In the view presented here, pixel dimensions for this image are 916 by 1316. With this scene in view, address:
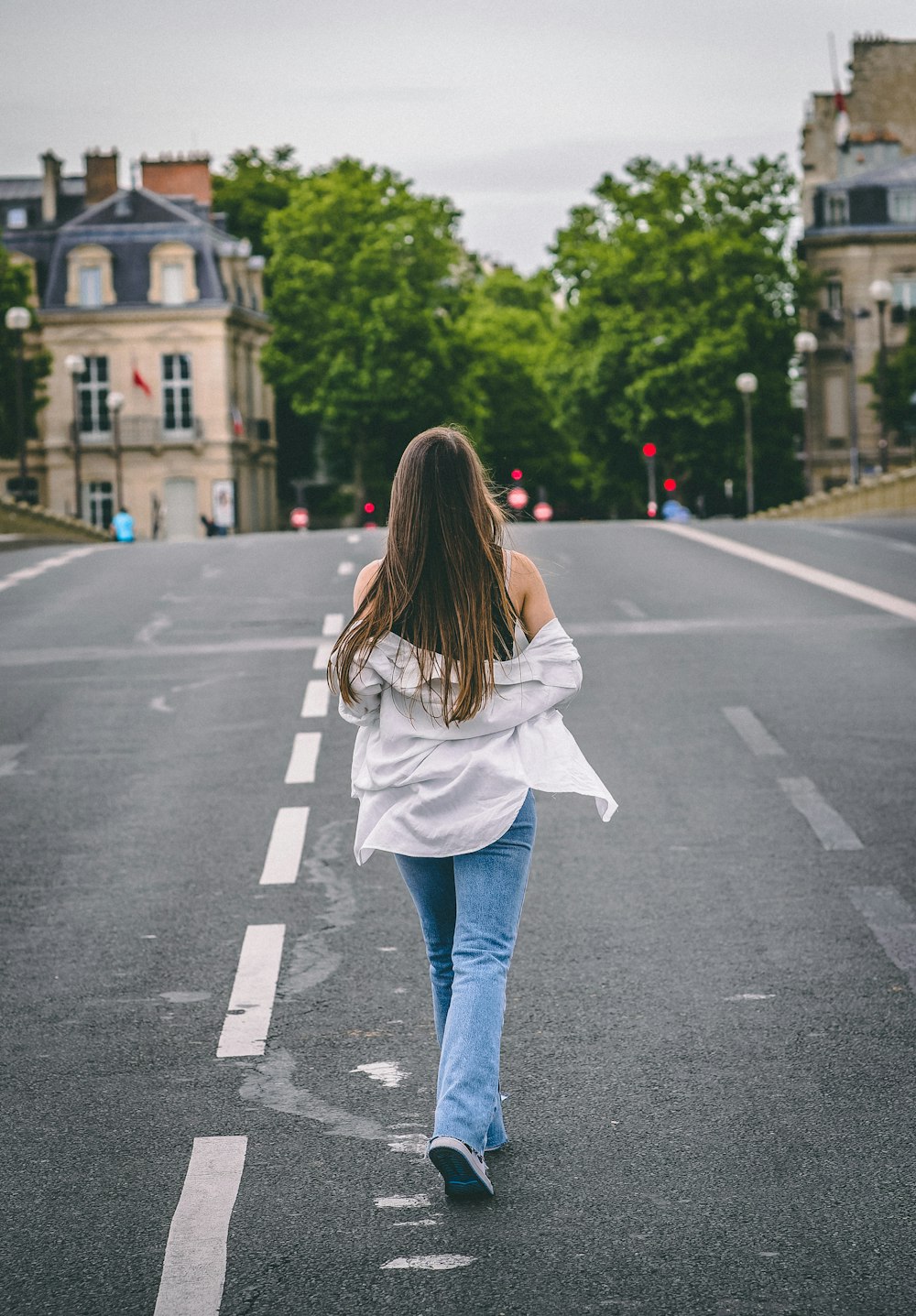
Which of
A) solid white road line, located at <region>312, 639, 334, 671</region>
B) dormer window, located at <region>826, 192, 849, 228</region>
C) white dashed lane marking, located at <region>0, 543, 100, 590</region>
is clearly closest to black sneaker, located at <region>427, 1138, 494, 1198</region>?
solid white road line, located at <region>312, 639, 334, 671</region>

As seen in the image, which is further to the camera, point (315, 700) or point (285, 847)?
point (315, 700)

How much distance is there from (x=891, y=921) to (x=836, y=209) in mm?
88332

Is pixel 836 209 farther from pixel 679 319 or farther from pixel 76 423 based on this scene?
pixel 76 423

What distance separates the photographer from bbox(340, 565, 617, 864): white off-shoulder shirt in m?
4.53

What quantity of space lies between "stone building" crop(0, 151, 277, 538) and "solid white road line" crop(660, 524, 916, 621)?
44295mm

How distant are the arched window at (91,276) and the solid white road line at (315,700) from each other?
63.6 meters

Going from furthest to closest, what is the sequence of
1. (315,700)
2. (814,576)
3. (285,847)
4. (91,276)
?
(91,276)
(814,576)
(315,700)
(285,847)

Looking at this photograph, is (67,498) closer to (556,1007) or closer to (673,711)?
(673,711)

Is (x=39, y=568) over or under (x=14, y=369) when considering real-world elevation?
under

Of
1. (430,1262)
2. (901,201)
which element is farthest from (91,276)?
(430,1262)

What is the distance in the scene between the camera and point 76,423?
57719 mm

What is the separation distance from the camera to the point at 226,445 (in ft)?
246

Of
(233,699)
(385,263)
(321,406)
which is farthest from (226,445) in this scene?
(233,699)

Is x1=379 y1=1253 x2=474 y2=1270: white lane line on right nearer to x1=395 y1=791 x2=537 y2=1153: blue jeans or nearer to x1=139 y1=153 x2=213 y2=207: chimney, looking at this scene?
x1=395 y1=791 x2=537 y2=1153: blue jeans
